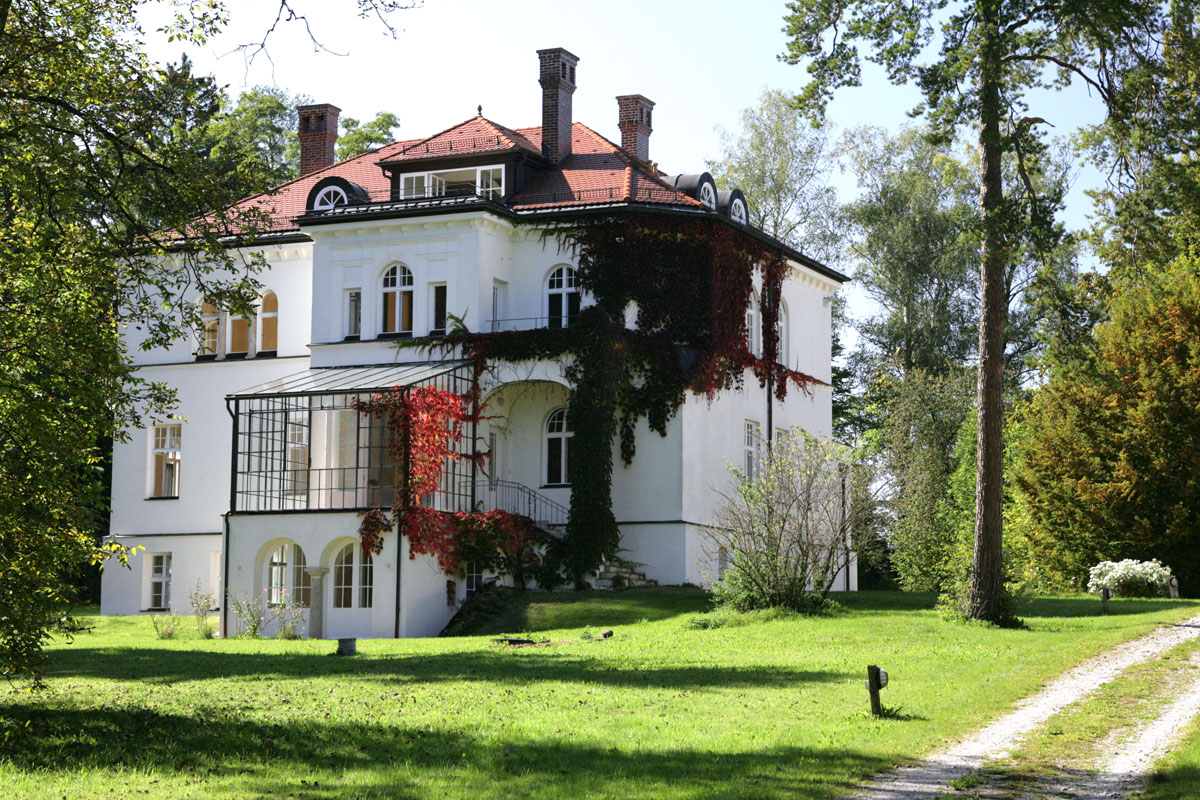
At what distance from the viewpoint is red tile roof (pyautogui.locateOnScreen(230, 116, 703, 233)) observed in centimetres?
3155

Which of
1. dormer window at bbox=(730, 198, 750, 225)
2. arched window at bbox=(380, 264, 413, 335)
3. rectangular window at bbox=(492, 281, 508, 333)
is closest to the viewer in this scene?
rectangular window at bbox=(492, 281, 508, 333)

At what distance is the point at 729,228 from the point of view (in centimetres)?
3164

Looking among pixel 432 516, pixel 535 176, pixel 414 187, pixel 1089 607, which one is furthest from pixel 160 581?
pixel 1089 607

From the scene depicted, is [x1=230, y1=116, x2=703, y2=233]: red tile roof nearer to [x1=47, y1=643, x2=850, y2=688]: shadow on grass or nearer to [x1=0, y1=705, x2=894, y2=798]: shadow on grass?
[x1=47, y1=643, x2=850, y2=688]: shadow on grass

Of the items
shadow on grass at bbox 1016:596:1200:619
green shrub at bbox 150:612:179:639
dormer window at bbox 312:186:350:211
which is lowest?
green shrub at bbox 150:612:179:639

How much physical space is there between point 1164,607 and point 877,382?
23780 millimetres

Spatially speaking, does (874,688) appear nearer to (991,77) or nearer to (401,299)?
(991,77)

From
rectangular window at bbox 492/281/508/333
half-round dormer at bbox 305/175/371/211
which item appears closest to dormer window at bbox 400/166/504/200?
half-round dormer at bbox 305/175/371/211

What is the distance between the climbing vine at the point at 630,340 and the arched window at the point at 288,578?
547cm

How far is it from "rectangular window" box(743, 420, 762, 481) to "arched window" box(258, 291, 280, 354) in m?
12.6

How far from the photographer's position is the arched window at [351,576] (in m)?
27.9

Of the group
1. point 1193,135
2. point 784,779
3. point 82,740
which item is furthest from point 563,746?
point 1193,135

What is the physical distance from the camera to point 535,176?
33.4m

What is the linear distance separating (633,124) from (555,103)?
3042mm
